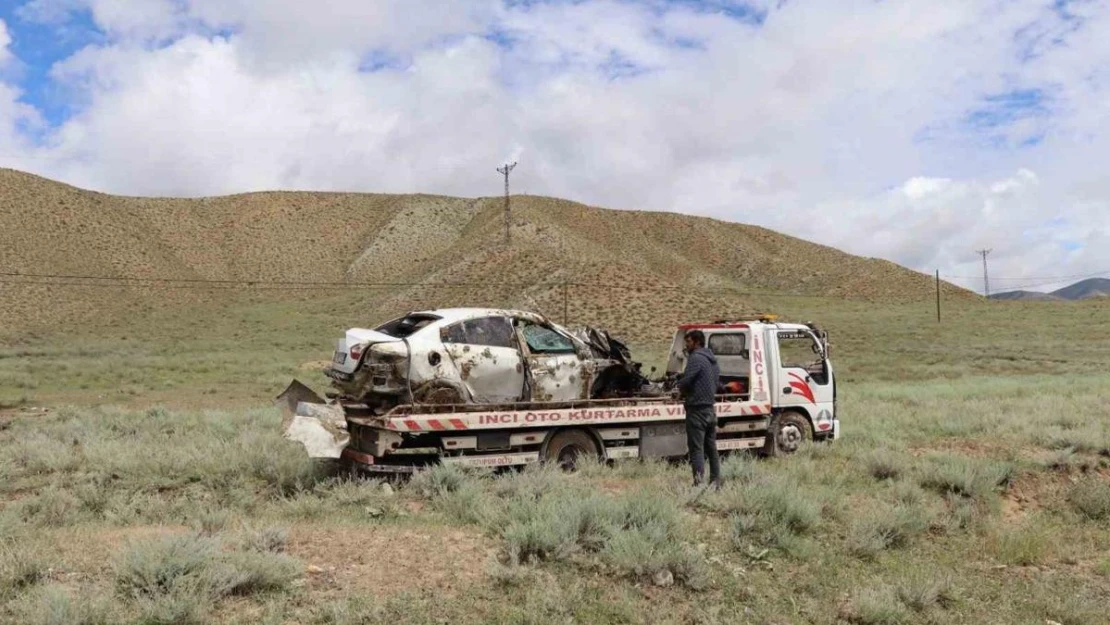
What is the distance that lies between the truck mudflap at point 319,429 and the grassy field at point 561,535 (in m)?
0.42

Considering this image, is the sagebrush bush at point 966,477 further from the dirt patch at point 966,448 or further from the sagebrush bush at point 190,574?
the sagebrush bush at point 190,574

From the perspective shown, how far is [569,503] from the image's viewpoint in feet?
23.4

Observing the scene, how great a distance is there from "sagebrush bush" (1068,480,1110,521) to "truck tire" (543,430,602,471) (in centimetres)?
577

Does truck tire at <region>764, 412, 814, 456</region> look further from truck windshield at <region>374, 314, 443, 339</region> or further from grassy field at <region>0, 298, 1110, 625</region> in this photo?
truck windshield at <region>374, 314, 443, 339</region>

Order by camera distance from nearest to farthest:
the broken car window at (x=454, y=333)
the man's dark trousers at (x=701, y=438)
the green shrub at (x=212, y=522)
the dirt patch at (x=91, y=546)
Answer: the dirt patch at (x=91, y=546), the green shrub at (x=212, y=522), the man's dark trousers at (x=701, y=438), the broken car window at (x=454, y=333)

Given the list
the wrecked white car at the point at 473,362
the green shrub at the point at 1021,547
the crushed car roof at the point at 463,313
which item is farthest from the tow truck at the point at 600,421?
the green shrub at the point at 1021,547

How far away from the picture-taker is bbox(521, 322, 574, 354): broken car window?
10867 millimetres

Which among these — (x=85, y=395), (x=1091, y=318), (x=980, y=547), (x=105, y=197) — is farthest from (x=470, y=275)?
(x=980, y=547)

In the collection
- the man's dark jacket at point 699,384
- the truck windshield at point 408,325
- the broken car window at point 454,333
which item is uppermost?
the truck windshield at point 408,325

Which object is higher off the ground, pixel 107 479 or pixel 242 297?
pixel 242 297

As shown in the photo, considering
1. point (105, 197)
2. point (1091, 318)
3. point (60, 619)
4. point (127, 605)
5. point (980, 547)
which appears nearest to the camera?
point (60, 619)

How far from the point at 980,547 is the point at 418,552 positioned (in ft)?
17.7

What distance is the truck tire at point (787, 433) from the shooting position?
1202 cm

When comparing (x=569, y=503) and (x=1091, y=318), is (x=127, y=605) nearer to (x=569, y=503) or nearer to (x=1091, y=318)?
(x=569, y=503)
